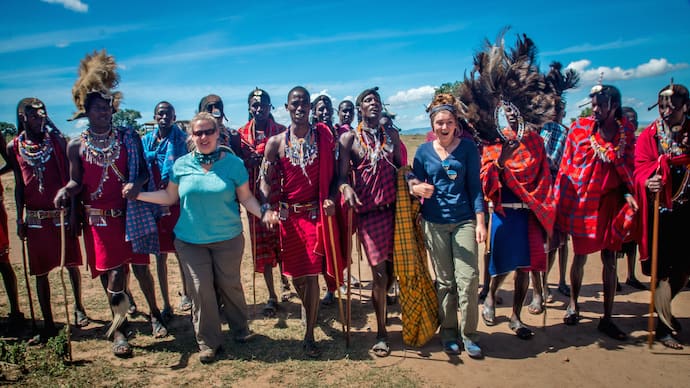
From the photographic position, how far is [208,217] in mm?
3996

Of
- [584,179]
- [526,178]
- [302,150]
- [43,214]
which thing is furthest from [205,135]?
[584,179]

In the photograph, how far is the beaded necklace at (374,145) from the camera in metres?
4.28

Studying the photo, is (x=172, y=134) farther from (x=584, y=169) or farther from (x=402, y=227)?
(x=584, y=169)

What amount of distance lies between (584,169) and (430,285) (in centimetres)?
→ 200

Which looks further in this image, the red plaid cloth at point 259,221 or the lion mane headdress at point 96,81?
the red plaid cloth at point 259,221

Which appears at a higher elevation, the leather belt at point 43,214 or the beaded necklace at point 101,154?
the beaded necklace at point 101,154

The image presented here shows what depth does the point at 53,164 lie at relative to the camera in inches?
184

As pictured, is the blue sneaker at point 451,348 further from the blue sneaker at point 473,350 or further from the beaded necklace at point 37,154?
the beaded necklace at point 37,154

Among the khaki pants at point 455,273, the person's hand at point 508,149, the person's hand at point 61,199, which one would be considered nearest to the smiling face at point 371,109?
the khaki pants at point 455,273

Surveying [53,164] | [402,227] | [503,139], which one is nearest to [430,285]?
[402,227]

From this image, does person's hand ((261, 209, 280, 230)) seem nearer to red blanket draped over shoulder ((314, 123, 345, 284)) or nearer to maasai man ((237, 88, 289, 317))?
red blanket draped over shoulder ((314, 123, 345, 284))

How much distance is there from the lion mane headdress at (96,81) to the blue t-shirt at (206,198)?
1.15 metres

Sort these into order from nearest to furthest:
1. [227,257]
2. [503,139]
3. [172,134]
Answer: [227,257]
[503,139]
[172,134]

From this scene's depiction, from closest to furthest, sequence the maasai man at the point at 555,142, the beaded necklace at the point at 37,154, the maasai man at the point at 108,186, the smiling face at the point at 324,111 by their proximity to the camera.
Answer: the maasai man at the point at 108,186 → the beaded necklace at the point at 37,154 → the maasai man at the point at 555,142 → the smiling face at the point at 324,111
